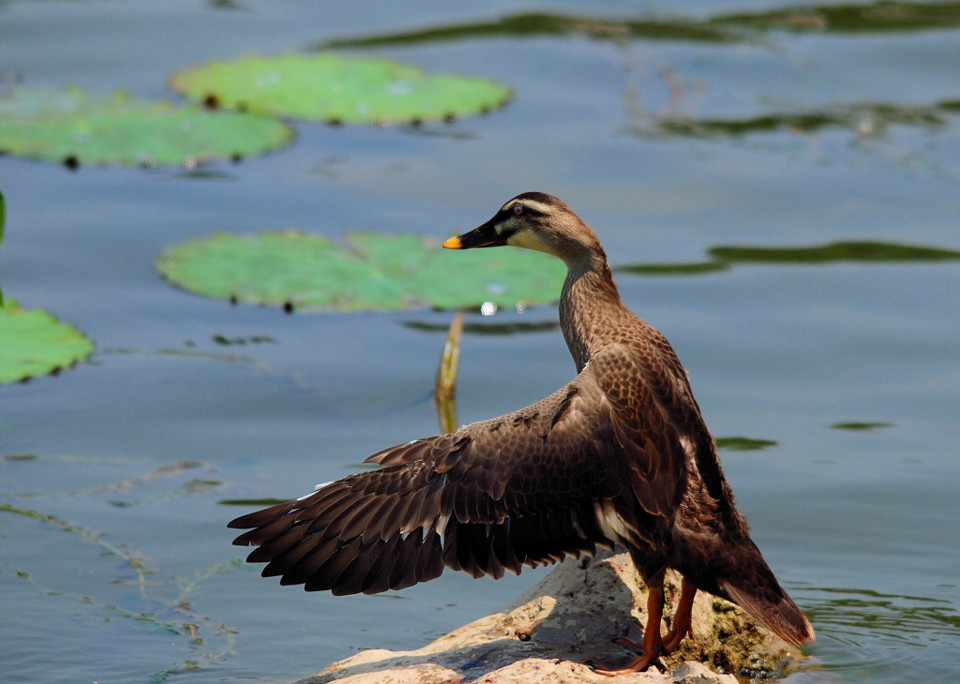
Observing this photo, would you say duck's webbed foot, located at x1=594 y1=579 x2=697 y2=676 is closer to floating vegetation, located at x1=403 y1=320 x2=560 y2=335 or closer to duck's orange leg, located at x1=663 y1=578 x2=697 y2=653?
duck's orange leg, located at x1=663 y1=578 x2=697 y2=653

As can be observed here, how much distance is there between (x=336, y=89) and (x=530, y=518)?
22.8 ft

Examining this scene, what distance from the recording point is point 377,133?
1184cm

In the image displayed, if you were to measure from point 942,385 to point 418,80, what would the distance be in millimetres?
5343

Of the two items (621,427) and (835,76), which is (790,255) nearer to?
(835,76)

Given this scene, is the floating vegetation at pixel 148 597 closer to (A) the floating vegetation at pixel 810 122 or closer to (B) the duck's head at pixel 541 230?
(B) the duck's head at pixel 541 230

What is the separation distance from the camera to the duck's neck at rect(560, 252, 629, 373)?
19.7 ft

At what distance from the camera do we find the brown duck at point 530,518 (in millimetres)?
5168

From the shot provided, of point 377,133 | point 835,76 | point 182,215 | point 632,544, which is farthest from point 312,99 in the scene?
point 632,544

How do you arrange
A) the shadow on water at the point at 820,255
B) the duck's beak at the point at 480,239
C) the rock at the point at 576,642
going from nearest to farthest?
the rock at the point at 576,642 → the duck's beak at the point at 480,239 → the shadow on water at the point at 820,255

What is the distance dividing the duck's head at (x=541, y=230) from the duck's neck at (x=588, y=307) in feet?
0.21

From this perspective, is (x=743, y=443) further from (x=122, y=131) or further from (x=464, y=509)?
(x=122, y=131)

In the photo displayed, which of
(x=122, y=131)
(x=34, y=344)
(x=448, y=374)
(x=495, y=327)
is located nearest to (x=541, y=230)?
(x=448, y=374)

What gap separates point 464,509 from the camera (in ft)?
16.9

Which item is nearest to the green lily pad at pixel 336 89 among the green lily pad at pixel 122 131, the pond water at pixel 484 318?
the green lily pad at pixel 122 131
